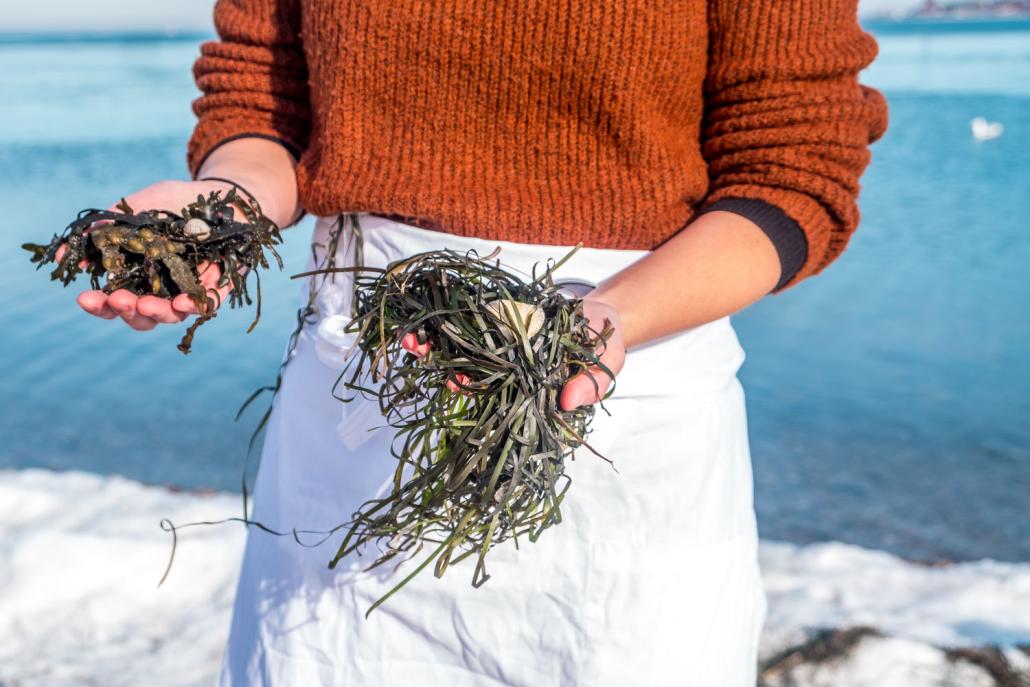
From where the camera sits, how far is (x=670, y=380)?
1.52 metres

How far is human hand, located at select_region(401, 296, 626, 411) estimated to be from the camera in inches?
46.4

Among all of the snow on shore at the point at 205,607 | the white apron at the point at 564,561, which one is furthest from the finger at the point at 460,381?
the snow on shore at the point at 205,607

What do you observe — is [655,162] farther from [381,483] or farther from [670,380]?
[381,483]

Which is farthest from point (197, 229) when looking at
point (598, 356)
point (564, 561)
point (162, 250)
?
point (564, 561)

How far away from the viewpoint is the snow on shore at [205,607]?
8.86 ft

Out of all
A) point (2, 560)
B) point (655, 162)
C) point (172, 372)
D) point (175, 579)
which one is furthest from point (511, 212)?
point (172, 372)

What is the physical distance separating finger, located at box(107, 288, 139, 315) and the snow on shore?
1886mm

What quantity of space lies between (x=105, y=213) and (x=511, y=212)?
0.59 metres

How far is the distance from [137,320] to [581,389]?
2.06 ft

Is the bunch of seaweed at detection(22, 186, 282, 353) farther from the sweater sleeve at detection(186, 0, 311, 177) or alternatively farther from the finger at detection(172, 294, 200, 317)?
the sweater sleeve at detection(186, 0, 311, 177)

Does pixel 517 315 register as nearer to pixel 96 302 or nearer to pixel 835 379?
pixel 96 302

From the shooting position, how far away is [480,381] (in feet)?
3.98

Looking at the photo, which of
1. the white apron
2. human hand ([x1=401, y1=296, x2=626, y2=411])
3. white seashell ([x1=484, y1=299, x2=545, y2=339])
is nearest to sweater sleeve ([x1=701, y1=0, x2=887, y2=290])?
the white apron

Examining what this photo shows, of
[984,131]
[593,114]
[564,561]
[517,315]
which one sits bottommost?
[984,131]
